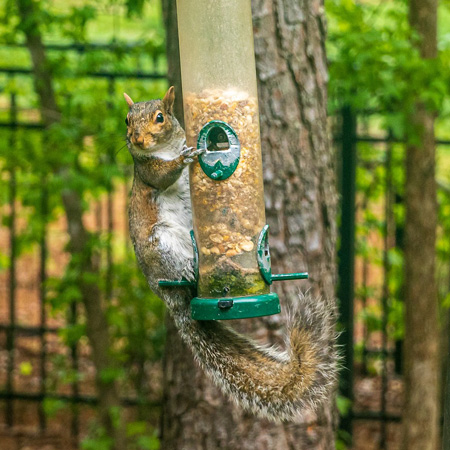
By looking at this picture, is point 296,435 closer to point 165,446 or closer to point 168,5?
point 165,446

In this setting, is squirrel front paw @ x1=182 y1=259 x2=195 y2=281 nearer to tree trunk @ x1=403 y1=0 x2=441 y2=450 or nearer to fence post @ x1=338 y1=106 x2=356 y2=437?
tree trunk @ x1=403 y1=0 x2=441 y2=450

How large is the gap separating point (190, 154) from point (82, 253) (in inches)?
71.0

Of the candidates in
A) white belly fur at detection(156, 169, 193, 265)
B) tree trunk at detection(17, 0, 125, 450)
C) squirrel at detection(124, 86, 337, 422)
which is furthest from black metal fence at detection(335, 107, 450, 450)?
squirrel at detection(124, 86, 337, 422)

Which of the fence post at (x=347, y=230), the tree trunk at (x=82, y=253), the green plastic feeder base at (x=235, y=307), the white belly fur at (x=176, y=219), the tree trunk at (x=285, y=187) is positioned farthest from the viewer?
the fence post at (x=347, y=230)

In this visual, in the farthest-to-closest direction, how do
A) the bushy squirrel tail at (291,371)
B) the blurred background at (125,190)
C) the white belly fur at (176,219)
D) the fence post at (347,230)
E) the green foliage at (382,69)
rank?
the fence post at (347,230) → the blurred background at (125,190) → the green foliage at (382,69) → the white belly fur at (176,219) → the bushy squirrel tail at (291,371)

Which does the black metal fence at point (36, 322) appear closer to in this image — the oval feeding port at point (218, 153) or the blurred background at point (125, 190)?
the blurred background at point (125, 190)

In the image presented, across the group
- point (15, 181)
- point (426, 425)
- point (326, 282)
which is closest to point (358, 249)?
point (426, 425)

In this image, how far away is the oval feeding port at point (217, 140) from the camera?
2192 mm

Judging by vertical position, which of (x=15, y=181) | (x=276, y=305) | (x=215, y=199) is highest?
(x=15, y=181)

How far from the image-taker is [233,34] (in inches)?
86.6

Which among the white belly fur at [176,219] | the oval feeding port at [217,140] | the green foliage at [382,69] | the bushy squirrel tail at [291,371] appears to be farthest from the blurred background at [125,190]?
the bushy squirrel tail at [291,371]

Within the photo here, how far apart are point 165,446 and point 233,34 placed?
1696 millimetres

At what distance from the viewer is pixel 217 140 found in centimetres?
221

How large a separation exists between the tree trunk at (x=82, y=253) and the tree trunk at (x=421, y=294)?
1.62m
